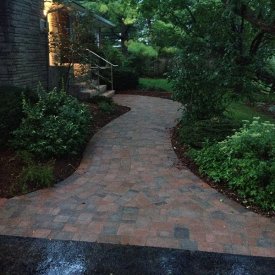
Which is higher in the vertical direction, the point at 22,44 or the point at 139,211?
the point at 22,44

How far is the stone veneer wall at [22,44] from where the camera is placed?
7.17 m

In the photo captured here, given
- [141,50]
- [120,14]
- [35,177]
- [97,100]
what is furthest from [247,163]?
[120,14]

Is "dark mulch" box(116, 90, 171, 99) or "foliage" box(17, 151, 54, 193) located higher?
"foliage" box(17, 151, 54, 193)

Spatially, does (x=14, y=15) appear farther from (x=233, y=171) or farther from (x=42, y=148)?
(x=233, y=171)

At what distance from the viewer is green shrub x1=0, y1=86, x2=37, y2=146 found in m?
5.87

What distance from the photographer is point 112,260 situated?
132 inches

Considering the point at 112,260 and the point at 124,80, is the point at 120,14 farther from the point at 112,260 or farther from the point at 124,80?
the point at 112,260

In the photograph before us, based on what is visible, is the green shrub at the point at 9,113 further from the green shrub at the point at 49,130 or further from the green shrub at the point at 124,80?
the green shrub at the point at 124,80

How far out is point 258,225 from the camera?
403cm

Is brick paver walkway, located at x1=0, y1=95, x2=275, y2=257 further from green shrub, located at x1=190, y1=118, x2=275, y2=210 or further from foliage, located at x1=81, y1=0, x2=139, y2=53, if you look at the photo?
foliage, located at x1=81, y1=0, x2=139, y2=53

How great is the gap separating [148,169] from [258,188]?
1.72 m

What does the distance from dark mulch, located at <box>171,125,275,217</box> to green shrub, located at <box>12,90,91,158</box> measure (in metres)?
1.73

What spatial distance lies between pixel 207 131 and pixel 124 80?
8.34 m

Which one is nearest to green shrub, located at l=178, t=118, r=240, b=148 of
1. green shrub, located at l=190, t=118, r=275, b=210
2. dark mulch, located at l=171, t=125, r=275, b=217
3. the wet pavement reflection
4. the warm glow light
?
dark mulch, located at l=171, t=125, r=275, b=217
